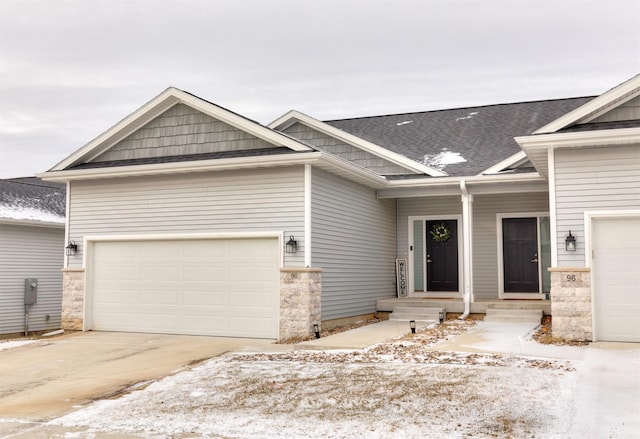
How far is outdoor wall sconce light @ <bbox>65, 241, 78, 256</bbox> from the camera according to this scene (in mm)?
13594

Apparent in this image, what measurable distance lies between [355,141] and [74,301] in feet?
25.7

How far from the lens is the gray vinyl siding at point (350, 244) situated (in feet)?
40.0

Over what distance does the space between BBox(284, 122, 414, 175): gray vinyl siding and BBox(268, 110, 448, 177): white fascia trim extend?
111mm

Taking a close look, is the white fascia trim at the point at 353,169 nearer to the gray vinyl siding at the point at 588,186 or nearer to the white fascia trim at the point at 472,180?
the white fascia trim at the point at 472,180

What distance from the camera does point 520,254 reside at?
50.2ft

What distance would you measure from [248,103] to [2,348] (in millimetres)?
31772

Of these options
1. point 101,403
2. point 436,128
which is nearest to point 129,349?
point 101,403

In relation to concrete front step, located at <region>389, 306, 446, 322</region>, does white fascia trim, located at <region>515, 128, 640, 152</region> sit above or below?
above

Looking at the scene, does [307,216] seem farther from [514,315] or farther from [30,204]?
[30,204]

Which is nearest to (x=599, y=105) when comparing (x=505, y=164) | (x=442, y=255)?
(x=505, y=164)

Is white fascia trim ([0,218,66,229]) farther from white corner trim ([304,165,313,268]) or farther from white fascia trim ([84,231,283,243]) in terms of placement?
white corner trim ([304,165,313,268])

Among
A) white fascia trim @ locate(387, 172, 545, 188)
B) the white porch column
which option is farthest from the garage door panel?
the white porch column

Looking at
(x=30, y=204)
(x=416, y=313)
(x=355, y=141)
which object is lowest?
(x=416, y=313)

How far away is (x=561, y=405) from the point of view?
6227 millimetres
